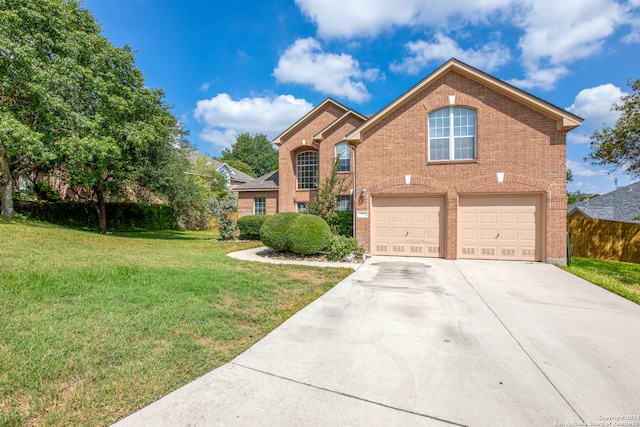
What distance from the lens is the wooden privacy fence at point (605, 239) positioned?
13.4 meters

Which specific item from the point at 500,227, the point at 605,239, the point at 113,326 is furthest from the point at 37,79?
the point at 605,239

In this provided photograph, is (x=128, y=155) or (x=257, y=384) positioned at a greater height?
(x=128, y=155)

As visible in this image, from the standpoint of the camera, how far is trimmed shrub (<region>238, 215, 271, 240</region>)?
53.0 feet

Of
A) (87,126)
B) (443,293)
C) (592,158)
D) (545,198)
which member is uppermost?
(87,126)

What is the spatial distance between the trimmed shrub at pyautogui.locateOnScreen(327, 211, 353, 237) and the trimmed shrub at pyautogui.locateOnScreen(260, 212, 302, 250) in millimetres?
2436

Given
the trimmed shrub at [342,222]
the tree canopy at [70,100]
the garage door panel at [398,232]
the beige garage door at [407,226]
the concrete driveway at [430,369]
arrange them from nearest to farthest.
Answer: the concrete driveway at [430,369]
the beige garage door at [407,226]
the garage door panel at [398,232]
the tree canopy at [70,100]
the trimmed shrub at [342,222]

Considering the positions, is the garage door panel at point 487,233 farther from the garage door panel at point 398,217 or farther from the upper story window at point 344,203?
the upper story window at point 344,203

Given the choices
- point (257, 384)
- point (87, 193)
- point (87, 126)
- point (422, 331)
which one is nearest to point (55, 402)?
Answer: point (257, 384)

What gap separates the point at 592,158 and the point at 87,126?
70.5ft

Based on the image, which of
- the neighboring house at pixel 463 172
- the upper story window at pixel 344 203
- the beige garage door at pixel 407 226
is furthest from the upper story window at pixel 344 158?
the beige garage door at pixel 407 226

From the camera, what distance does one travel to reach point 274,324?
4.38 metres

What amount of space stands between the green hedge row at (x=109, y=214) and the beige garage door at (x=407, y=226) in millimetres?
20611

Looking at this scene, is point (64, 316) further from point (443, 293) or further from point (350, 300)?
point (443, 293)

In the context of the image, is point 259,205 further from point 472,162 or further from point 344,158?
point 472,162
